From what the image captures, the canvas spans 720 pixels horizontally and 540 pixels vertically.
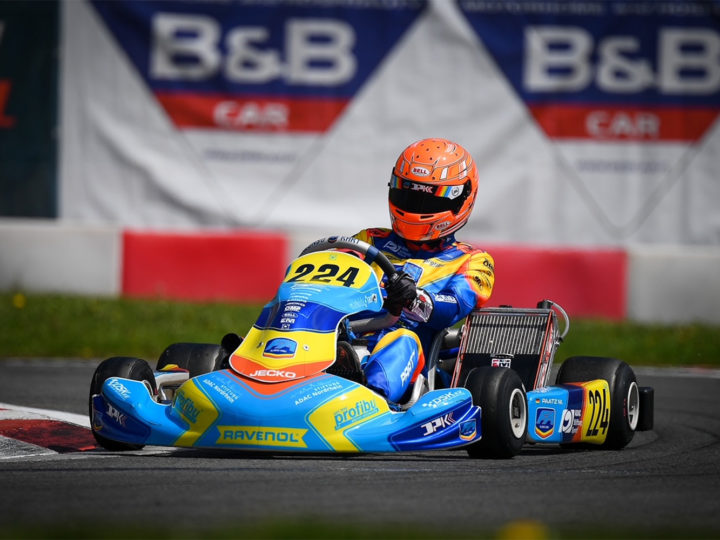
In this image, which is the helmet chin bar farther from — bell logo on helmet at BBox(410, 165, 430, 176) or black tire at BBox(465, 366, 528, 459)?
black tire at BBox(465, 366, 528, 459)

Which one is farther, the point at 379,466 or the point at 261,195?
the point at 261,195

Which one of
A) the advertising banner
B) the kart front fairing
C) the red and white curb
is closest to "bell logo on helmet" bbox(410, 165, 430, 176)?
the kart front fairing

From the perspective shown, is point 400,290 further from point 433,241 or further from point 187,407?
point 187,407

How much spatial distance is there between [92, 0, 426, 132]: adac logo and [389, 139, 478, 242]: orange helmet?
5227 millimetres

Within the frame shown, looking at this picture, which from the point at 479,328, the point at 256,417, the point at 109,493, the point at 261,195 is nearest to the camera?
the point at 109,493

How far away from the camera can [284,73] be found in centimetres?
1189

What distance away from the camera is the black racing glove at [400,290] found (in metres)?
5.85

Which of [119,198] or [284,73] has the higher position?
[284,73]

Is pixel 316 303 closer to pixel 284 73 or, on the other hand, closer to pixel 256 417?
pixel 256 417

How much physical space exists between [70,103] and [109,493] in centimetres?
790

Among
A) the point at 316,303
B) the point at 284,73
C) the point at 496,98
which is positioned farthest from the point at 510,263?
the point at 316,303

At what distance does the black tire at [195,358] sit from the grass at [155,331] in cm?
351

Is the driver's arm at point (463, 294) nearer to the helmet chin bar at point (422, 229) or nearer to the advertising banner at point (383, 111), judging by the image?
the helmet chin bar at point (422, 229)

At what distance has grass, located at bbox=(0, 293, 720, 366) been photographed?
33.4 feet
